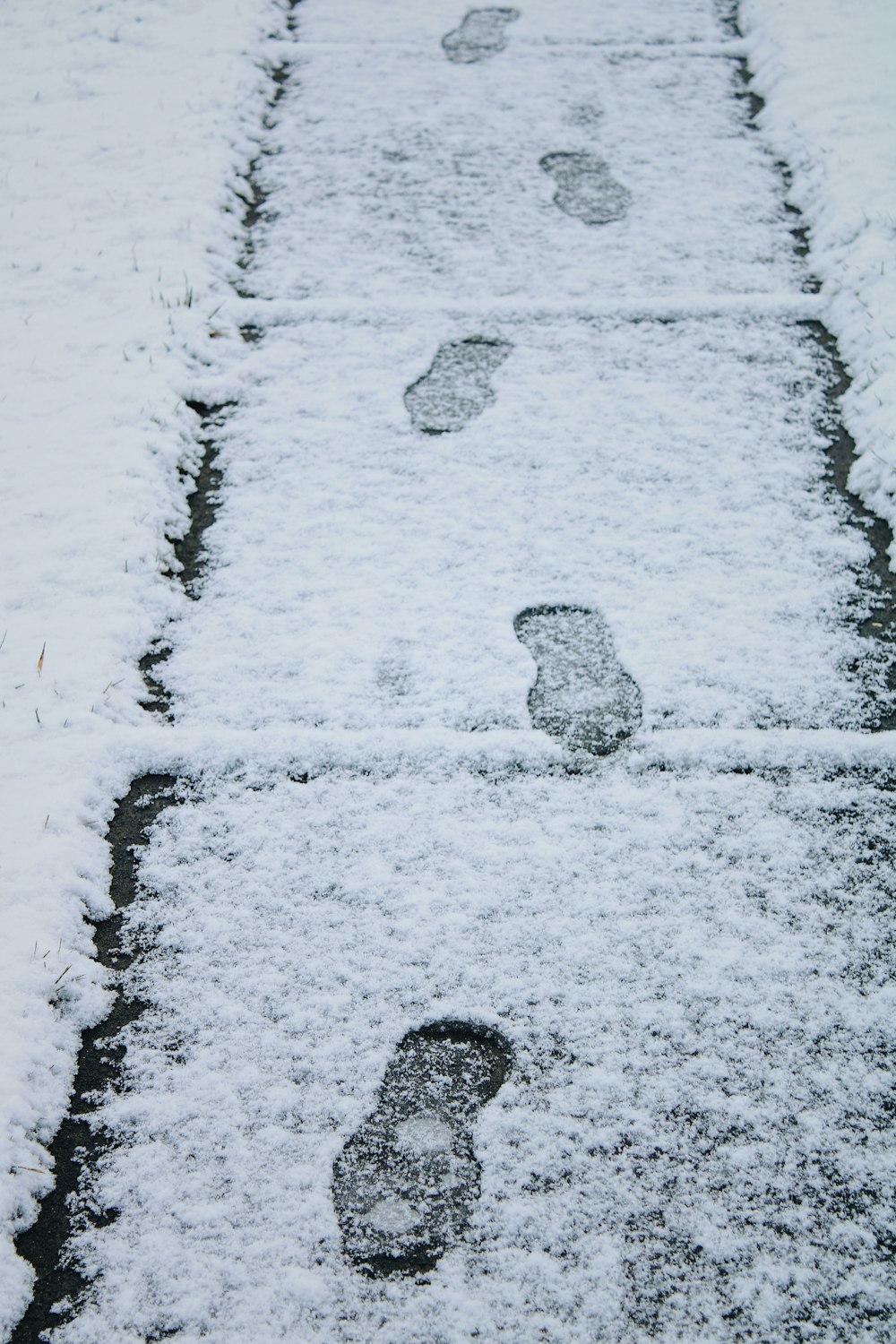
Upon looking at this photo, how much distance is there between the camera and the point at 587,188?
312cm

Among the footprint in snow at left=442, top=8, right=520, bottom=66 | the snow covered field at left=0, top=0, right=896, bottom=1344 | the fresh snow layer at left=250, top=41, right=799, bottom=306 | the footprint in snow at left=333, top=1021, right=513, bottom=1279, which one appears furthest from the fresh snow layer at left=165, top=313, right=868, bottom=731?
the footprint in snow at left=442, top=8, right=520, bottom=66

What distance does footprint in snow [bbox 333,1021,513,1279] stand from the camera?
1.21m

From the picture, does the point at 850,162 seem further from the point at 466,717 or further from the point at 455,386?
the point at 466,717

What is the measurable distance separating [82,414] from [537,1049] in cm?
182

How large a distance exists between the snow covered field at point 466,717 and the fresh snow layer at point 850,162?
2 cm

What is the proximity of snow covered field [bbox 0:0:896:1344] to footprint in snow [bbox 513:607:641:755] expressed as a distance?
0.12 feet

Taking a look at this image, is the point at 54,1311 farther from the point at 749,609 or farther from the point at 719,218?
the point at 719,218

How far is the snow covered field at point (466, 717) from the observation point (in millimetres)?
1237

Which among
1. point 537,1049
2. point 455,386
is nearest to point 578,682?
point 537,1049

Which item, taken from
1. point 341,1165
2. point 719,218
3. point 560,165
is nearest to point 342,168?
point 560,165

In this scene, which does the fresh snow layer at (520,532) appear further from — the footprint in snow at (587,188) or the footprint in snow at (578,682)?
the footprint in snow at (587,188)

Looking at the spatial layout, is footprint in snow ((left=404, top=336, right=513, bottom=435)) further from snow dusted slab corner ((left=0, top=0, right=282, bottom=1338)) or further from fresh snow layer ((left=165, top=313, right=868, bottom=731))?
snow dusted slab corner ((left=0, top=0, right=282, bottom=1338))

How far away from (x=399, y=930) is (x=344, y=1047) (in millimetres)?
194

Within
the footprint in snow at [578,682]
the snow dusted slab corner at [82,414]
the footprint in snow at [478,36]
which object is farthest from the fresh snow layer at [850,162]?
the snow dusted slab corner at [82,414]
